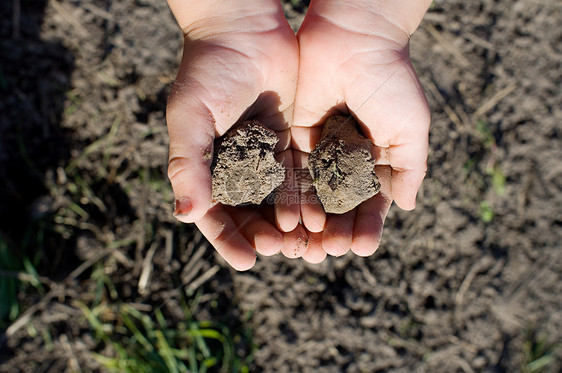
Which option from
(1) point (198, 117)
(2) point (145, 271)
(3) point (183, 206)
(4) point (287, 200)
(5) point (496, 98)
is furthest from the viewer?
(5) point (496, 98)

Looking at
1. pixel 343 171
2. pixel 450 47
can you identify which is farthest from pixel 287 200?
pixel 450 47

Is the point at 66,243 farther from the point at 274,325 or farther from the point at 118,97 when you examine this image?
the point at 274,325

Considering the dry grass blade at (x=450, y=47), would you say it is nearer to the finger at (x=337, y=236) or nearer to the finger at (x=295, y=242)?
the finger at (x=337, y=236)

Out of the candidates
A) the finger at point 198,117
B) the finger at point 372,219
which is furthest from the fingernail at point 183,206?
the finger at point 372,219

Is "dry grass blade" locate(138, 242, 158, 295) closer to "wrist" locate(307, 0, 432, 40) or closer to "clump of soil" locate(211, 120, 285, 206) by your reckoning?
"clump of soil" locate(211, 120, 285, 206)

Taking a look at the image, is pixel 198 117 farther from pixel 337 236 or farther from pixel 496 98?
pixel 496 98

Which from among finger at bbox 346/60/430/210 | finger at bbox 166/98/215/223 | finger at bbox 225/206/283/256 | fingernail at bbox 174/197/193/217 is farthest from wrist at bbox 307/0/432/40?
fingernail at bbox 174/197/193/217

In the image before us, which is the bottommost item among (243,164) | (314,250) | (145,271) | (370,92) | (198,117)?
(145,271)
